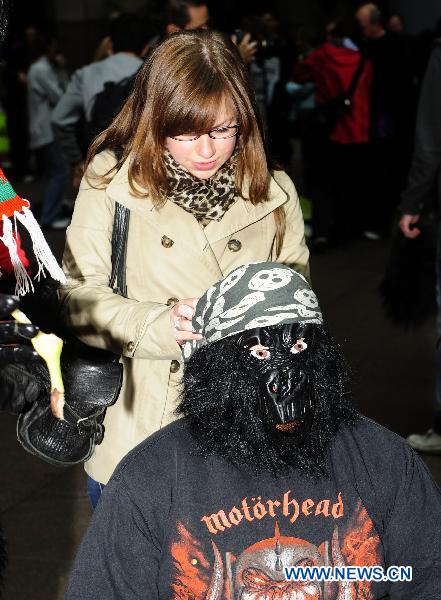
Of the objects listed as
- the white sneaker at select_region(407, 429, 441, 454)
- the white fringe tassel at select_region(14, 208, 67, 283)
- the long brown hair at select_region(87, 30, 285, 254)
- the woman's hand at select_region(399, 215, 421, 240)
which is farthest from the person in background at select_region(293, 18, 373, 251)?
the white fringe tassel at select_region(14, 208, 67, 283)

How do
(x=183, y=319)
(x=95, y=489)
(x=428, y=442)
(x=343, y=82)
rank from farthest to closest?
(x=343, y=82) < (x=428, y=442) < (x=95, y=489) < (x=183, y=319)

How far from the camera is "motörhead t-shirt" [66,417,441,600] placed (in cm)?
223

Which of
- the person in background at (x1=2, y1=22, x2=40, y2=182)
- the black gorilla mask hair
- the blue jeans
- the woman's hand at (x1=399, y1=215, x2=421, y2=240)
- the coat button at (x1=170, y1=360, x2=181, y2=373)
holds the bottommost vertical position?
the person in background at (x1=2, y1=22, x2=40, y2=182)

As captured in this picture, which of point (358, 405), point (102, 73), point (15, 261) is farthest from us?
point (102, 73)

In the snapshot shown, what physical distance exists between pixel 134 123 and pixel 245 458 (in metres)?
0.99

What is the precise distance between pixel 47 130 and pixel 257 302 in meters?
8.27

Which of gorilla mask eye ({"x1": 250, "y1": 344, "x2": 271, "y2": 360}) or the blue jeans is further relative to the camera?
the blue jeans

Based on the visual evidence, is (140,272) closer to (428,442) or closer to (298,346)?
(298,346)

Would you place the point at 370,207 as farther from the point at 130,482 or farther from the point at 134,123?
the point at 130,482

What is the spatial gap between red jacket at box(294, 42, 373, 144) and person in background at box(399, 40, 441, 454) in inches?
139

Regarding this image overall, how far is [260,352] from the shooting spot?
7.48 ft

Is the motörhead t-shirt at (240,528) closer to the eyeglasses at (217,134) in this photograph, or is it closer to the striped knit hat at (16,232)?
the striped knit hat at (16,232)

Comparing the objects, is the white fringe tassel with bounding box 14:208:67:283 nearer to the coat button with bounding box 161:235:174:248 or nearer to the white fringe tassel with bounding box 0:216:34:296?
the white fringe tassel with bounding box 0:216:34:296

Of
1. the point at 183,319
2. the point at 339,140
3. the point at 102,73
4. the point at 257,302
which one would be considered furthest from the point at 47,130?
the point at 257,302
